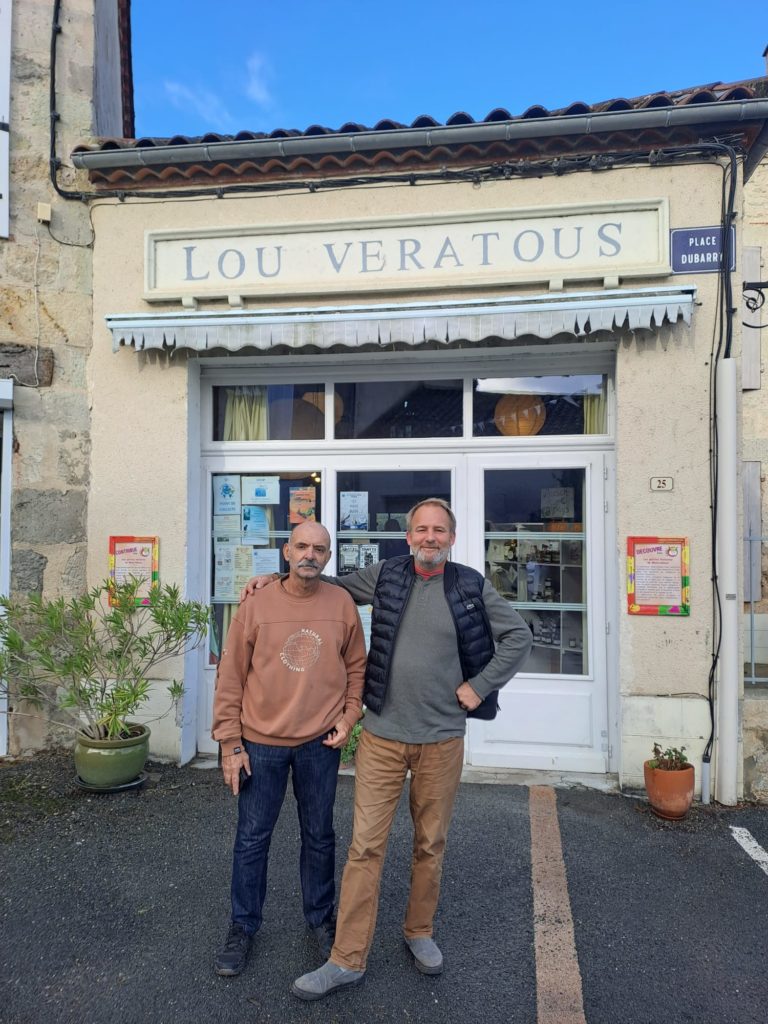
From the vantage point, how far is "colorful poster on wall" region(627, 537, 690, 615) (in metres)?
4.38

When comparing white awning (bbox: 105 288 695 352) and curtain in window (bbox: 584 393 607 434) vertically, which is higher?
white awning (bbox: 105 288 695 352)

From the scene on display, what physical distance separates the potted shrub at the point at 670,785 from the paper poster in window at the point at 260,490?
10.2 ft

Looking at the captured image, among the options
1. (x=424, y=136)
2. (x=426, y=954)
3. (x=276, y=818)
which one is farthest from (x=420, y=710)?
(x=424, y=136)

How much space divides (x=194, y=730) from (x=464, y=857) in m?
2.35

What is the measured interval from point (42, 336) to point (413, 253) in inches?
110

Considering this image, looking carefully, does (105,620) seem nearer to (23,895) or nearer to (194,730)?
(194,730)

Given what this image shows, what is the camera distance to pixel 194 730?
5.05 m

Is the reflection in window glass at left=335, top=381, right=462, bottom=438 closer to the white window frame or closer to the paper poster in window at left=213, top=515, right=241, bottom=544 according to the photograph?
Answer: the white window frame

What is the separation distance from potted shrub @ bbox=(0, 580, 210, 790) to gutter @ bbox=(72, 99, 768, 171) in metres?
3.00

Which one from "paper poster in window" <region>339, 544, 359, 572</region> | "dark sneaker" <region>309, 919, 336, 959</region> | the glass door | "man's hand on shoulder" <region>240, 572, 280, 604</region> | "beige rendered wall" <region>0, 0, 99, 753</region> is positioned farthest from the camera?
"paper poster in window" <region>339, 544, 359, 572</region>

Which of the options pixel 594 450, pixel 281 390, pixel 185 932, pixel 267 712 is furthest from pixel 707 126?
pixel 185 932

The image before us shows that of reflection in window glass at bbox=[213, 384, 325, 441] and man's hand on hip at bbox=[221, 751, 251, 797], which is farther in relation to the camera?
reflection in window glass at bbox=[213, 384, 325, 441]

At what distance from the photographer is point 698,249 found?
14.5 feet

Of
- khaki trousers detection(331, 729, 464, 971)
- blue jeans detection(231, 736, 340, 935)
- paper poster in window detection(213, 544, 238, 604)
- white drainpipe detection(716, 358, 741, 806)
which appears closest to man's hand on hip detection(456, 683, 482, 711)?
khaki trousers detection(331, 729, 464, 971)
